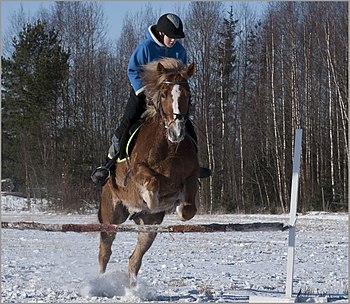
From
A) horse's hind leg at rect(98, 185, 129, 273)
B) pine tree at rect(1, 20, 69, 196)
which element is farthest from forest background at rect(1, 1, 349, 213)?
horse's hind leg at rect(98, 185, 129, 273)

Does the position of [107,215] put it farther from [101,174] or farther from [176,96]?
[176,96]

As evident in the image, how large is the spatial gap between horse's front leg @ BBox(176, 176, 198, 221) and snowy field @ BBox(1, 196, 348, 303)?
762 millimetres

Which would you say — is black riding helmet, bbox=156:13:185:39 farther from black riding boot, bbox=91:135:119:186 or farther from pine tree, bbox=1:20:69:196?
pine tree, bbox=1:20:69:196

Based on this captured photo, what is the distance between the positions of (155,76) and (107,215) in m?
1.85

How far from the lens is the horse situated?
6.70 meters

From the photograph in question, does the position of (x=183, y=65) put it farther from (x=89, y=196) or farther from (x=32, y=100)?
(x=32, y=100)

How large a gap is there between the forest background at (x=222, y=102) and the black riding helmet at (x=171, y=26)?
21.5 metres

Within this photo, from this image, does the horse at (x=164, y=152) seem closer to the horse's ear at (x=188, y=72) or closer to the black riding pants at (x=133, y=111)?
the horse's ear at (x=188, y=72)

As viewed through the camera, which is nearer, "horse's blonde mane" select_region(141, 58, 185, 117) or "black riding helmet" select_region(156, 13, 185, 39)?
"horse's blonde mane" select_region(141, 58, 185, 117)

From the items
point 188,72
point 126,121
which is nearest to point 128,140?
point 126,121

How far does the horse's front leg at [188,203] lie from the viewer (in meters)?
6.91

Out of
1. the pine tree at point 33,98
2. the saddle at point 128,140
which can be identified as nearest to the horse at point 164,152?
the saddle at point 128,140

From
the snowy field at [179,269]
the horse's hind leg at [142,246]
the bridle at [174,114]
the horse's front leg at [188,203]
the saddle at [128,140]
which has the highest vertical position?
the bridle at [174,114]

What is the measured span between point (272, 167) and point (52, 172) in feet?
32.2
